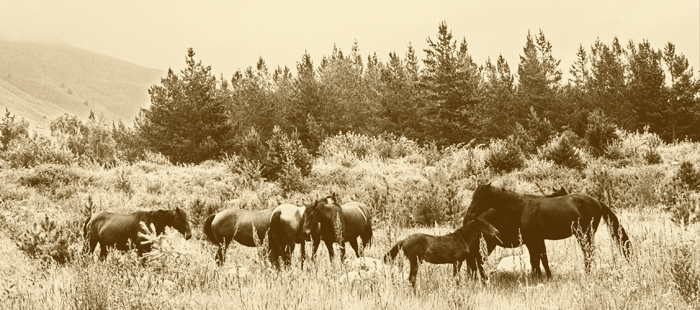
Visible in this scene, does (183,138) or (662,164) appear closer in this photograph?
(662,164)

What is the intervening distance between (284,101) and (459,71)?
18.9m

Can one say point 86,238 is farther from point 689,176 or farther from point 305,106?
point 305,106

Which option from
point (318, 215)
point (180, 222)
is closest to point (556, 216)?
point (318, 215)

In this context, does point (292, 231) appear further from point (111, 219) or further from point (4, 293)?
point (4, 293)

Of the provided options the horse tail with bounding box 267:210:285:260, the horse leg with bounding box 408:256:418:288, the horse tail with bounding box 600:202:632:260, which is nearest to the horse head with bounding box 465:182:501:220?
the horse leg with bounding box 408:256:418:288

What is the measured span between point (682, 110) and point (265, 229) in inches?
1701

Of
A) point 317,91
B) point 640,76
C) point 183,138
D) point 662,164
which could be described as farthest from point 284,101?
point 662,164

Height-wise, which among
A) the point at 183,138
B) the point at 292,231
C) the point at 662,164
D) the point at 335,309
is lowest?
the point at 335,309

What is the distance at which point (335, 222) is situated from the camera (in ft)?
25.4

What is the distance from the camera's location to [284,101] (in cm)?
5116

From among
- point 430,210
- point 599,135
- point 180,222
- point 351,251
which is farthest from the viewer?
point 599,135

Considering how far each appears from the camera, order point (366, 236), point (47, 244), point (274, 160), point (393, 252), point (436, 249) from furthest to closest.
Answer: point (274, 160)
point (366, 236)
point (47, 244)
point (393, 252)
point (436, 249)

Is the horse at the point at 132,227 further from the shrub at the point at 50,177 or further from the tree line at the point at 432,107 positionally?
the tree line at the point at 432,107

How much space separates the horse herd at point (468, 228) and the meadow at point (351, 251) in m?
0.27
